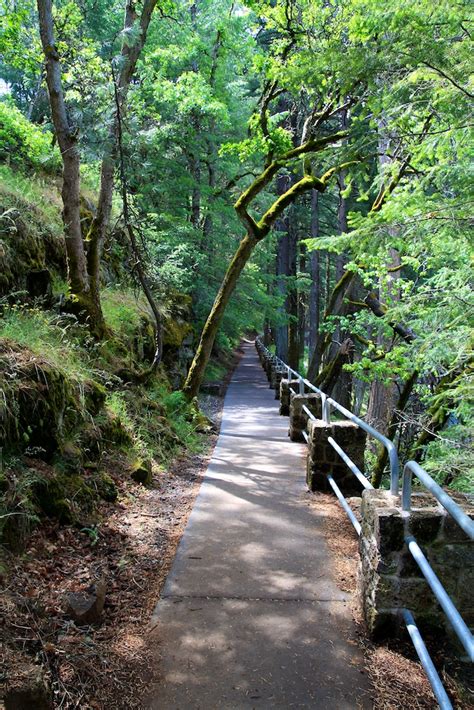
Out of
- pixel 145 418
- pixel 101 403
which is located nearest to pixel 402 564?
pixel 101 403

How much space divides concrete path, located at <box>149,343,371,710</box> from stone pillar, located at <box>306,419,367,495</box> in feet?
1.04

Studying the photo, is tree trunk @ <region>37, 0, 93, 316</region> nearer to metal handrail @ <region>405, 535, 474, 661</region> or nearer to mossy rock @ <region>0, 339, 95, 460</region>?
mossy rock @ <region>0, 339, 95, 460</region>

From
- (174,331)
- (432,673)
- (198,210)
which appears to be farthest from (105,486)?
(198,210)

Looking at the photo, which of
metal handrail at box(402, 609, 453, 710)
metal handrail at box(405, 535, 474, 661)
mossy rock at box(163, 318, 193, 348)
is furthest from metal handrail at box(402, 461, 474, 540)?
mossy rock at box(163, 318, 193, 348)

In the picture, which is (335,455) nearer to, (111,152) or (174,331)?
(111,152)

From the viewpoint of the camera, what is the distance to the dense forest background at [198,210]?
4.46m

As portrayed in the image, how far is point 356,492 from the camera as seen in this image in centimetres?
579

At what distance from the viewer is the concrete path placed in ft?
8.82

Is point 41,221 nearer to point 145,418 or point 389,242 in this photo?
point 145,418

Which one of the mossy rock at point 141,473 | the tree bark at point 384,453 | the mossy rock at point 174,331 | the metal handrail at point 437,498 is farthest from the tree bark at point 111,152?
the metal handrail at point 437,498

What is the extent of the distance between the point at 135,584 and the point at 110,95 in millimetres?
6530

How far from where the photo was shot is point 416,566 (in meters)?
2.98

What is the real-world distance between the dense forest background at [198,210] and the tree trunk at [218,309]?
0.05 m

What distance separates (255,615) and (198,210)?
582 inches
